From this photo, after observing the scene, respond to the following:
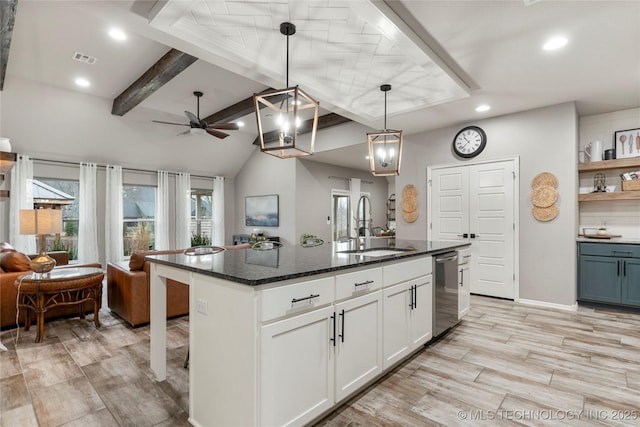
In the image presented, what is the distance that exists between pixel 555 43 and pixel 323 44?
2.10 meters

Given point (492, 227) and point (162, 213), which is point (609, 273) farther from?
point (162, 213)

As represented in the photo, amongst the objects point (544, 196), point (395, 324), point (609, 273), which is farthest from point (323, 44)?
point (609, 273)

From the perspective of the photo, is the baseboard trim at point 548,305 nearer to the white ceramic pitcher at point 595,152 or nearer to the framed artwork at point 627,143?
the white ceramic pitcher at point 595,152

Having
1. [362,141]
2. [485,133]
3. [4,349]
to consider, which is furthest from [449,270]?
[4,349]

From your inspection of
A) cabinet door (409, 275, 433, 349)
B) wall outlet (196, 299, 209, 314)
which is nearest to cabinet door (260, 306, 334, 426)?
wall outlet (196, 299, 209, 314)

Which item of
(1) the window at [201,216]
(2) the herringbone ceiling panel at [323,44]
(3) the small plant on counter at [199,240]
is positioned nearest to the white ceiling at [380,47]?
(2) the herringbone ceiling panel at [323,44]

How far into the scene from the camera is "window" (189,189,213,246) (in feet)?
26.7

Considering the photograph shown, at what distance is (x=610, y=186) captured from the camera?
445 cm

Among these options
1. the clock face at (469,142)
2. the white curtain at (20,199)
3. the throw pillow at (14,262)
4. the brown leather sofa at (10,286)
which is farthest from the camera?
the white curtain at (20,199)

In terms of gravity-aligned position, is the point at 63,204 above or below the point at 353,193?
below

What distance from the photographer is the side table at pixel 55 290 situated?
3115 millimetres

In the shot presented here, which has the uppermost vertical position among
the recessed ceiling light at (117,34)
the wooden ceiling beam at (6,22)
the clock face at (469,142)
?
the recessed ceiling light at (117,34)

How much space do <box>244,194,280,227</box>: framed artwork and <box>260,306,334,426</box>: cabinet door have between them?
5829 mm

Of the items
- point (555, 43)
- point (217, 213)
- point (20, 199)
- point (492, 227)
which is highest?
point (555, 43)
